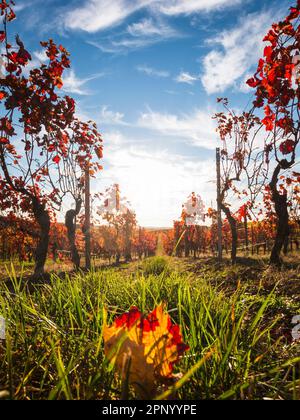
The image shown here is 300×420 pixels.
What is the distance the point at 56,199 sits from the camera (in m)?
9.55

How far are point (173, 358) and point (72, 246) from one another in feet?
32.5

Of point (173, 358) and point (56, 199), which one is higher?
point (56, 199)

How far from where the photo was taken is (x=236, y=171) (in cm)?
1212

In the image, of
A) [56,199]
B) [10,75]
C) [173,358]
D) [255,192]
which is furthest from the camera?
[56,199]

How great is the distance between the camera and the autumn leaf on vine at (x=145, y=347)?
974 millimetres

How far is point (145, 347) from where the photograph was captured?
3.27 feet

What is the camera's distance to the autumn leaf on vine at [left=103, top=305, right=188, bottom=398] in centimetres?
97

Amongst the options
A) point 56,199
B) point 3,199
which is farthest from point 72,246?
point 3,199

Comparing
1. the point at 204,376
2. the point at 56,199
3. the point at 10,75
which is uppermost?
the point at 10,75

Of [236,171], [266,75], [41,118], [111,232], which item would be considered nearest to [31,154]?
[41,118]
